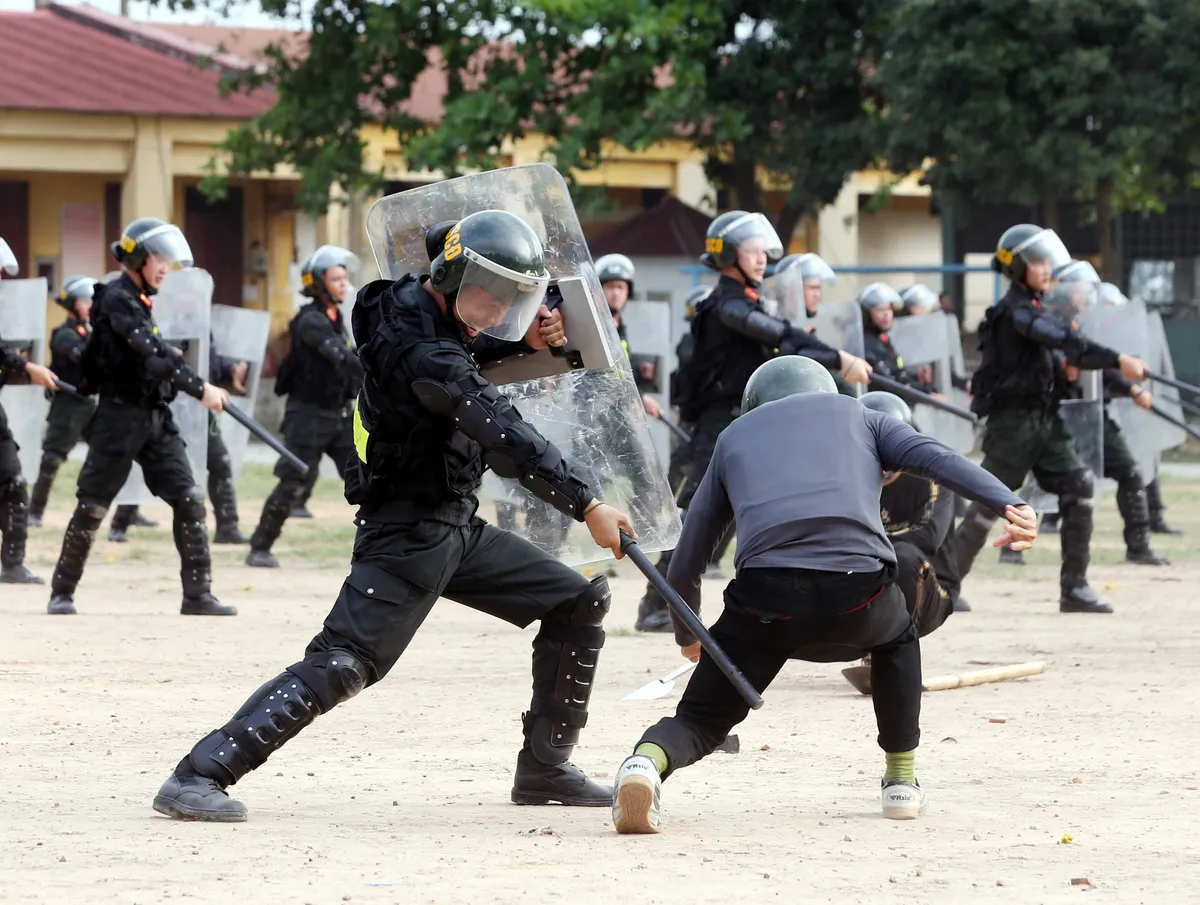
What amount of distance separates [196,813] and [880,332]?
8.46 m

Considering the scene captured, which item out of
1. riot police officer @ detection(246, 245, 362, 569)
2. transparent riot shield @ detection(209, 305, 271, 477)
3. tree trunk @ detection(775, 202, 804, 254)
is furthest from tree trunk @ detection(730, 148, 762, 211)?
riot police officer @ detection(246, 245, 362, 569)

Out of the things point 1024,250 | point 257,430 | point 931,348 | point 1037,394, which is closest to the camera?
point 1037,394

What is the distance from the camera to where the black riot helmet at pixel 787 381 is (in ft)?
17.3

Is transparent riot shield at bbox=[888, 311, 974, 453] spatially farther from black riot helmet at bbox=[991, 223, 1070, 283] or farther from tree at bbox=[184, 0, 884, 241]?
tree at bbox=[184, 0, 884, 241]

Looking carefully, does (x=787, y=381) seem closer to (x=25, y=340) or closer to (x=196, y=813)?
(x=196, y=813)

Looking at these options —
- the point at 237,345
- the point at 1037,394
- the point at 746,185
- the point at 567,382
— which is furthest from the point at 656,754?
the point at 746,185

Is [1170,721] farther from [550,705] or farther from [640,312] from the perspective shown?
[640,312]

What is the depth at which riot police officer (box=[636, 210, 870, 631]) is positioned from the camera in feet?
29.9

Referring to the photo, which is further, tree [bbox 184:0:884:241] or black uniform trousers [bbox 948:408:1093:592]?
tree [bbox 184:0:884:241]

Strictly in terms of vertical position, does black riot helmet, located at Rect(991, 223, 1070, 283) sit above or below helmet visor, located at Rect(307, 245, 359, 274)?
above

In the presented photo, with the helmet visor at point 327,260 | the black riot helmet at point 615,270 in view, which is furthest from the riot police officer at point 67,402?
the black riot helmet at point 615,270

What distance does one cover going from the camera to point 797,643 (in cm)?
510

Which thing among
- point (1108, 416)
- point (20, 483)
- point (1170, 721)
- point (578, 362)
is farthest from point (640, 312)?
point (578, 362)

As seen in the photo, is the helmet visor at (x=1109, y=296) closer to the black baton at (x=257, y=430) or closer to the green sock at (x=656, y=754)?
the black baton at (x=257, y=430)
